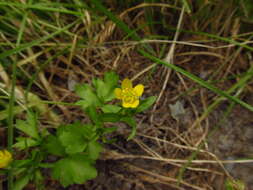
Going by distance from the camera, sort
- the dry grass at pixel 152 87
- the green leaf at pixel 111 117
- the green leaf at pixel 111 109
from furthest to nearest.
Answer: the dry grass at pixel 152 87 → the green leaf at pixel 111 109 → the green leaf at pixel 111 117

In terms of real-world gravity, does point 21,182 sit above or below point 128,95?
below

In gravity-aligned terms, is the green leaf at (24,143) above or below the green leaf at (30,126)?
below

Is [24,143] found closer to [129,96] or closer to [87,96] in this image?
[87,96]

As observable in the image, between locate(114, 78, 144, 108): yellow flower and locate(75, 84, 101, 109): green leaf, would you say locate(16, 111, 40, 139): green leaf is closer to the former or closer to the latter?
locate(75, 84, 101, 109): green leaf

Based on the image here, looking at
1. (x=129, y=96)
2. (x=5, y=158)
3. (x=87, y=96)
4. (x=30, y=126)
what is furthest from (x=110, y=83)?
(x=5, y=158)

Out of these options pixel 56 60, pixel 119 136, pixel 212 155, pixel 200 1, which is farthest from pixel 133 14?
pixel 212 155

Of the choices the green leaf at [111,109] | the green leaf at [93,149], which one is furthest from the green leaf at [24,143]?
the green leaf at [111,109]

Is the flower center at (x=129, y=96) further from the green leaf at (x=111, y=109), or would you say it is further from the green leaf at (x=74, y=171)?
the green leaf at (x=74, y=171)
